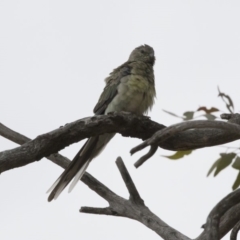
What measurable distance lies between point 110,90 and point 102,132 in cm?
186

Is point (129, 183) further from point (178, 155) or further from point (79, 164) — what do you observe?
point (79, 164)

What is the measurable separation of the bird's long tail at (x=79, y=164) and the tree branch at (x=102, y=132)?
82 cm

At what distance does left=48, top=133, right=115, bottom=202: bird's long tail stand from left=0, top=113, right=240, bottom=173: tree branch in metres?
0.82

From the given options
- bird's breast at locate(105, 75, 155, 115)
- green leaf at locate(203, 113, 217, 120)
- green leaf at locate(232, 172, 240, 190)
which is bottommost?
green leaf at locate(232, 172, 240, 190)

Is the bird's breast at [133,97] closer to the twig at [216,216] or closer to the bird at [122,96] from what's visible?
the bird at [122,96]

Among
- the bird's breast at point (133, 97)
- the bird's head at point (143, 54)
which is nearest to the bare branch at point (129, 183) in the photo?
the bird's breast at point (133, 97)

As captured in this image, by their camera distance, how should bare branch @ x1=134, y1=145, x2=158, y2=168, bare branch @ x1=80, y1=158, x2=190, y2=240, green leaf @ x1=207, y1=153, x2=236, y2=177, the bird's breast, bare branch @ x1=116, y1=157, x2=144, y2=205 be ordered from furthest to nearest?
the bird's breast
bare branch @ x1=116, y1=157, x2=144, y2=205
bare branch @ x1=80, y1=158, x2=190, y2=240
green leaf @ x1=207, y1=153, x2=236, y2=177
bare branch @ x1=134, y1=145, x2=158, y2=168

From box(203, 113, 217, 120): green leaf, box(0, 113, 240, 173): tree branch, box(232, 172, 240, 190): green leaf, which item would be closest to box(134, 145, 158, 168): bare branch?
box(0, 113, 240, 173): tree branch

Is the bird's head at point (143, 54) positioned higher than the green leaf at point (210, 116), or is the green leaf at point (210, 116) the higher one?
the bird's head at point (143, 54)

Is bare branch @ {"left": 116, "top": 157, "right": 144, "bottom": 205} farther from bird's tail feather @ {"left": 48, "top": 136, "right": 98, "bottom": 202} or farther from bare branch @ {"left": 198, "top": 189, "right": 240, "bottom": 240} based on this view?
bare branch @ {"left": 198, "top": 189, "right": 240, "bottom": 240}

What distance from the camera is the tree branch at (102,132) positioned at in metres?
3.23

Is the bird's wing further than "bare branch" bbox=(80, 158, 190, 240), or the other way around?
the bird's wing

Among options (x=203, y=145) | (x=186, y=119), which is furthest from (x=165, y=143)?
(x=186, y=119)

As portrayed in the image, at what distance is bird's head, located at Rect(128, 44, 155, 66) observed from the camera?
600cm
